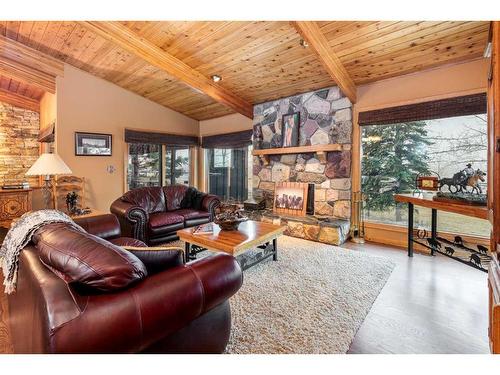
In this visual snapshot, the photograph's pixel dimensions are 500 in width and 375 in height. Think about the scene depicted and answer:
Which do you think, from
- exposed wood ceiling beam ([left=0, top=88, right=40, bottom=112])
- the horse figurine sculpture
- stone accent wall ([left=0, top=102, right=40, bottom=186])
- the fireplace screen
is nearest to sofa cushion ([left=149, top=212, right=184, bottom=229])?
the fireplace screen

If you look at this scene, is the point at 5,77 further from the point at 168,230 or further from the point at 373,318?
the point at 373,318

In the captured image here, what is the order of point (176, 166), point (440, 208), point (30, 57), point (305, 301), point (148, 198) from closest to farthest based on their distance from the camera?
point (305, 301)
point (440, 208)
point (148, 198)
point (30, 57)
point (176, 166)

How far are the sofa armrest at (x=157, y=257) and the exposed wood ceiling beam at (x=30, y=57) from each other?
4.83 meters

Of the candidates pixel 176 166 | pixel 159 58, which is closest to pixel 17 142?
pixel 176 166

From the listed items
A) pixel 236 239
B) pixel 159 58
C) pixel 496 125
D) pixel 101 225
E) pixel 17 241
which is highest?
pixel 159 58

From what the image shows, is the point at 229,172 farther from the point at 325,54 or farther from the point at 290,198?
the point at 325,54

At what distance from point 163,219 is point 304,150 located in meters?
2.61

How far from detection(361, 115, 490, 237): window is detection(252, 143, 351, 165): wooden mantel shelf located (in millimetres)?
472

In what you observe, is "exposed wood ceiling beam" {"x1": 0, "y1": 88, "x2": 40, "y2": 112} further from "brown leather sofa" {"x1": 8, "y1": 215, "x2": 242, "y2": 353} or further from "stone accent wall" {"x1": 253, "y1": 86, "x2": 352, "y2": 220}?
"brown leather sofa" {"x1": 8, "y1": 215, "x2": 242, "y2": 353}

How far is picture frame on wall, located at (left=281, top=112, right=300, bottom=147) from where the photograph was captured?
15.6 feet

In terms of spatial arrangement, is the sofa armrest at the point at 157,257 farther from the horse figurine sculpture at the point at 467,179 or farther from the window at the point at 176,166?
the window at the point at 176,166

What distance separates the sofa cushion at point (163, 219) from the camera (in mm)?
Result: 3582

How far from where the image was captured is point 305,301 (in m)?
2.23

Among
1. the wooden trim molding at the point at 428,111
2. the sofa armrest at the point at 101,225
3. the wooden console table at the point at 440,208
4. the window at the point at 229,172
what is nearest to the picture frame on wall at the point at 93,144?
the window at the point at 229,172
